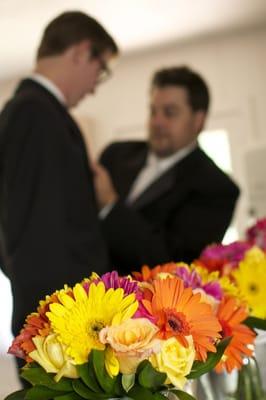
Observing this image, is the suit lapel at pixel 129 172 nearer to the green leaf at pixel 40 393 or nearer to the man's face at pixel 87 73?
the man's face at pixel 87 73

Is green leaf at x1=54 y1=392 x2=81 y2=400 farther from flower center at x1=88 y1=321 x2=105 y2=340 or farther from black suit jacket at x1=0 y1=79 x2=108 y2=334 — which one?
black suit jacket at x1=0 y1=79 x2=108 y2=334

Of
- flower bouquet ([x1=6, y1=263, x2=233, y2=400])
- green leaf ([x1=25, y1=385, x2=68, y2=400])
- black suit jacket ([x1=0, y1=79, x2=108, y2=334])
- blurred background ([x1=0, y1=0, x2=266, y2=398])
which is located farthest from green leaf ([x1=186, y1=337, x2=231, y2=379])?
blurred background ([x1=0, y1=0, x2=266, y2=398])

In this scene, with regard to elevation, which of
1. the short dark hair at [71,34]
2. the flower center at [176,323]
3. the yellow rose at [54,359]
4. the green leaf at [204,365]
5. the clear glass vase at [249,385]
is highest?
the short dark hair at [71,34]

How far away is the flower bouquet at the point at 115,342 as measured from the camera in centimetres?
44

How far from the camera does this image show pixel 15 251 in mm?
1044

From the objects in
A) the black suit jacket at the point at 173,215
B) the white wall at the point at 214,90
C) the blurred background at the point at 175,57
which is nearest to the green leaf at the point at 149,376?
the black suit jacket at the point at 173,215

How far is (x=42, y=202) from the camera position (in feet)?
3.41

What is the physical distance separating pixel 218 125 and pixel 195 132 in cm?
178

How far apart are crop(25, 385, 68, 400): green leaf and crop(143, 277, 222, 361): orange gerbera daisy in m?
0.09

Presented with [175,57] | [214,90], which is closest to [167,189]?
[214,90]

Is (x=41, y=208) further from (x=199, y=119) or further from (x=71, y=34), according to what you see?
(x=199, y=119)

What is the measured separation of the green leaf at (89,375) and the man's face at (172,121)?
35.1 inches

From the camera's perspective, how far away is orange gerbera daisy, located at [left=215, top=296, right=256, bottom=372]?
56 centimetres

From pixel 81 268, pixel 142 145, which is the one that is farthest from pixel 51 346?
pixel 142 145
